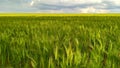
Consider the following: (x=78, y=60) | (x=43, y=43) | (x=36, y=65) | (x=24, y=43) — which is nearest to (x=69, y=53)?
(x=78, y=60)

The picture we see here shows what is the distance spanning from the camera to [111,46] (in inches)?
99.3

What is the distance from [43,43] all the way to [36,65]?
739 millimetres

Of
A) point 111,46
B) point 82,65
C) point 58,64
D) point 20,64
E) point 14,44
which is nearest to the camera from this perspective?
point 82,65

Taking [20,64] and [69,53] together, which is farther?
[20,64]

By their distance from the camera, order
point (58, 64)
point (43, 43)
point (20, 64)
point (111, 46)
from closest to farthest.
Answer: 1. point (58, 64)
2. point (20, 64)
3. point (111, 46)
4. point (43, 43)

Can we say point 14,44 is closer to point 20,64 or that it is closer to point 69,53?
point 20,64

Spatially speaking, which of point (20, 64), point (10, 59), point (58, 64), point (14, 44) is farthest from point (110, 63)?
point (14, 44)

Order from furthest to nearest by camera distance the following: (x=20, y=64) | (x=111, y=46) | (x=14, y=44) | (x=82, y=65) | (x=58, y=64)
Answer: (x=14, y=44)
(x=111, y=46)
(x=20, y=64)
(x=58, y=64)
(x=82, y=65)

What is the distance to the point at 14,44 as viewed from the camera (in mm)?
2963

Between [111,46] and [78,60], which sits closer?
[78,60]

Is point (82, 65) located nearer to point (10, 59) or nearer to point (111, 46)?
point (111, 46)

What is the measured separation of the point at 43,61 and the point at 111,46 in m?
0.78

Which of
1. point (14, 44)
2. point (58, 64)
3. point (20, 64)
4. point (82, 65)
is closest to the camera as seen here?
point (82, 65)

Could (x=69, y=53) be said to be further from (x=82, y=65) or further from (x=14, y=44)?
(x=14, y=44)
